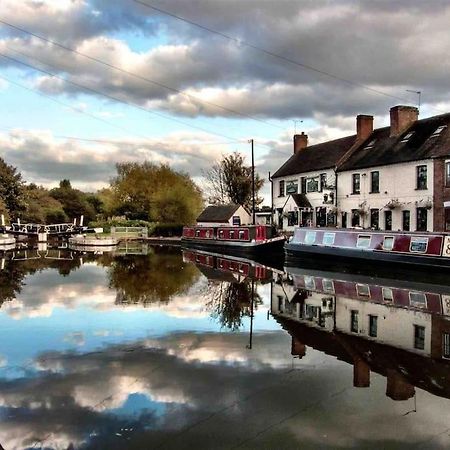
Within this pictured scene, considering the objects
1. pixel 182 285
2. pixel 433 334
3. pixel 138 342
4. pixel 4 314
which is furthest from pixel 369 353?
pixel 182 285

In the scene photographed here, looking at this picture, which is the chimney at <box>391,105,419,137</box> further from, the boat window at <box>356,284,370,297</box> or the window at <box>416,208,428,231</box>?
the boat window at <box>356,284,370,297</box>

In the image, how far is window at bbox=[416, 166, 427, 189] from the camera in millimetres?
27975

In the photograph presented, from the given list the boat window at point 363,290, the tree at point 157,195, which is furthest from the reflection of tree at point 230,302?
the tree at point 157,195

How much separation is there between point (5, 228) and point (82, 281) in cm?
3631

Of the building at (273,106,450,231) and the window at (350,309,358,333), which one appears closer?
the window at (350,309,358,333)

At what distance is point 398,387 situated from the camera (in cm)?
722

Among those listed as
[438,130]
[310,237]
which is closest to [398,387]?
[310,237]

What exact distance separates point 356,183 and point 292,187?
7509 millimetres

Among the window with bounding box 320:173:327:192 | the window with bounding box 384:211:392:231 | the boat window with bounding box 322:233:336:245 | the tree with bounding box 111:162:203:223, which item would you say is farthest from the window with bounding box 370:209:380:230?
the tree with bounding box 111:162:203:223

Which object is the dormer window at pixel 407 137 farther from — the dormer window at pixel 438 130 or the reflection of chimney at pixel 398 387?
the reflection of chimney at pixel 398 387

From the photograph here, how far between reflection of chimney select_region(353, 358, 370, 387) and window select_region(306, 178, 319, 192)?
94.9 feet

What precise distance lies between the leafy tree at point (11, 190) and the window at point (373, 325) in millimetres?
53896

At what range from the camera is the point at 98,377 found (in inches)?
300

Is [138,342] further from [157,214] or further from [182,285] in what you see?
[157,214]
